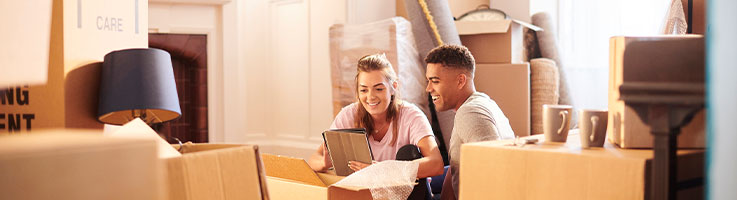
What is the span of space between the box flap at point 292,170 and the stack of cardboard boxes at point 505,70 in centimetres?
180

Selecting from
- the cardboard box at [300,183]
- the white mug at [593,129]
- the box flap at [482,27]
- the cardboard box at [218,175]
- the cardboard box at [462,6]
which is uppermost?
the cardboard box at [462,6]

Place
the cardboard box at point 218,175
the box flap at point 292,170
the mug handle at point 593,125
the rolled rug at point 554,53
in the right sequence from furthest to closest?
the rolled rug at point 554,53
the box flap at point 292,170
the mug handle at point 593,125
the cardboard box at point 218,175

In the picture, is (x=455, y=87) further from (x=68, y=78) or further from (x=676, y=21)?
(x=68, y=78)

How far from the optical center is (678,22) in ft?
6.80

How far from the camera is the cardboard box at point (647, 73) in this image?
3.22 ft

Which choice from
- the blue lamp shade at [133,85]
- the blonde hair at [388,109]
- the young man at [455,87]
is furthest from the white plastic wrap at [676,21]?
the blue lamp shade at [133,85]

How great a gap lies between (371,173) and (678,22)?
1210 millimetres

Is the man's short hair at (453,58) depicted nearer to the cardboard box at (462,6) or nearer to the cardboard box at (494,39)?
the cardboard box at (494,39)

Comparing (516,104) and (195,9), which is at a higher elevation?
(195,9)

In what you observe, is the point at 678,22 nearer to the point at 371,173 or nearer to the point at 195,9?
the point at 371,173

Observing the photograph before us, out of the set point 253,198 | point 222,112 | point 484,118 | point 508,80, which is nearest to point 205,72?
point 222,112

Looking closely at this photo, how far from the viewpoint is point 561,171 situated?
3.52 feet

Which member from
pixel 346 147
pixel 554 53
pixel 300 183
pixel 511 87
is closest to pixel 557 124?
pixel 300 183

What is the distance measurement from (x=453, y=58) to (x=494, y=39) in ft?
3.68
